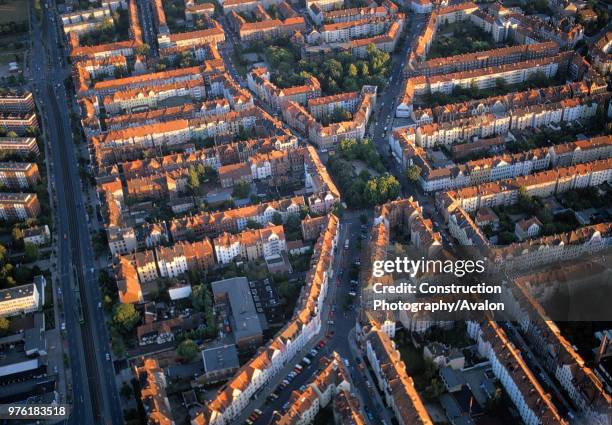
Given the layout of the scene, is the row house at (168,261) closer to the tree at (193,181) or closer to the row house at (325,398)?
the tree at (193,181)

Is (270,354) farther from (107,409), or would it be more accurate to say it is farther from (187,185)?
(187,185)

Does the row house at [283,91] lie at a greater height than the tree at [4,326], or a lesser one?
greater

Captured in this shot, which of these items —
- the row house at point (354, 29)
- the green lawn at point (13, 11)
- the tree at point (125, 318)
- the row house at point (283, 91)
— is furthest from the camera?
the green lawn at point (13, 11)

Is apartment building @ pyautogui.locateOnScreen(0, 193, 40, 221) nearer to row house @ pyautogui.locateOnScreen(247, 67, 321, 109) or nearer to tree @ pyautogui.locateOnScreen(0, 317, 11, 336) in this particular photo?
tree @ pyautogui.locateOnScreen(0, 317, 11, 336)

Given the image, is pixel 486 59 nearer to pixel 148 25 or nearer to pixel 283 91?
pixel 283 91

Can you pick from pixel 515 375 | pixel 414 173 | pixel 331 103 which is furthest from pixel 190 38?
pixel 515 375

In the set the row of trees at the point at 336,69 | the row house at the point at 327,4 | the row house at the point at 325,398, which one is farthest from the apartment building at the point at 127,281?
the row house at the point at 327,4
